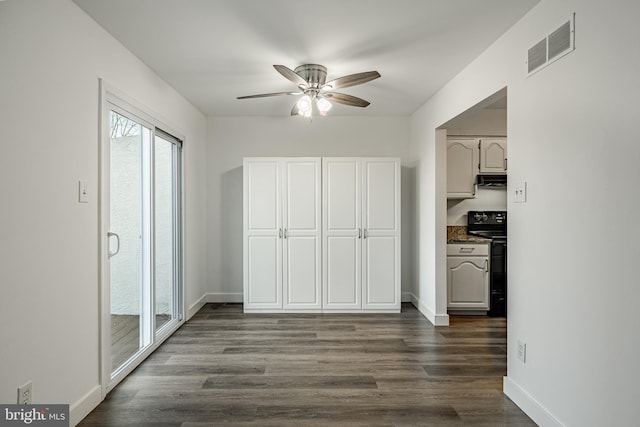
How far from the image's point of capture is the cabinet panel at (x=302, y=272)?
182 inches

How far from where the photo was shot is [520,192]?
2434 mm

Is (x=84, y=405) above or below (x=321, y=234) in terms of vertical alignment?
below

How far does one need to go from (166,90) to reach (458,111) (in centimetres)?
283

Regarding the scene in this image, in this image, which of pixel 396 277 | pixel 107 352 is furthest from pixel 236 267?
pixel 107 352

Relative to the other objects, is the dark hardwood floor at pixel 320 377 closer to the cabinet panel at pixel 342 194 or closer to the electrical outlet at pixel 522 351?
the electrical outlet at pixel 522 351

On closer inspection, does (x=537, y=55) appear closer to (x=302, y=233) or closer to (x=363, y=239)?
(x=363, y=239)

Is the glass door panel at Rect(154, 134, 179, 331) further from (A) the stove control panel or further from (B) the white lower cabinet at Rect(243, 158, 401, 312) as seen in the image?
(A) the stove control panel

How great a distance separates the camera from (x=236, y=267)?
16.9 feet

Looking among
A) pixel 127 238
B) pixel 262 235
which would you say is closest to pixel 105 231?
pixel 127 238

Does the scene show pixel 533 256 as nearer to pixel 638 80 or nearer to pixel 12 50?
pixel 638 80

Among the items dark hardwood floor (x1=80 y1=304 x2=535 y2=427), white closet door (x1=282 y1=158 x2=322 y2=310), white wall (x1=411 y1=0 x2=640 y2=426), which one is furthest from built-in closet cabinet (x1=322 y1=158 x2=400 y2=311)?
white wall (x1=411 y1=0 x2=640 y2=426)

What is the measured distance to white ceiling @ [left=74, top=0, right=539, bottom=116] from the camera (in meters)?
2.29

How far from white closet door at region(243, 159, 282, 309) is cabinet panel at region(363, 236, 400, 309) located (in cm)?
110

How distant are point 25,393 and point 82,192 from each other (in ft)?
3.66
